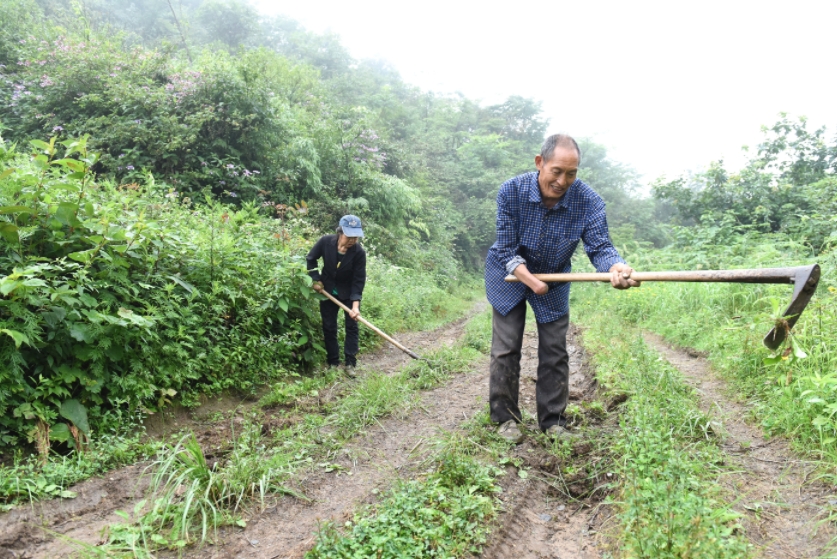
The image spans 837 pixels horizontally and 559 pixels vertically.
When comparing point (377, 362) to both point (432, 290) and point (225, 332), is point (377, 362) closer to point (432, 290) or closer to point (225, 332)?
point (225, 332)

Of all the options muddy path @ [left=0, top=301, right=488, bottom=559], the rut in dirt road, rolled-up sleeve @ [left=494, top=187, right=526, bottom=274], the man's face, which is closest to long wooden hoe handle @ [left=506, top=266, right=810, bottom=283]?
the man's face

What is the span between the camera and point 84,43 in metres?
9.70

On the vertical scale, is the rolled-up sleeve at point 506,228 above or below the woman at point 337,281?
above

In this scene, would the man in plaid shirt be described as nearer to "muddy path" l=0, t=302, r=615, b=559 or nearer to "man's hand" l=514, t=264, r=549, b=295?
"man's hand" l=514, t=264, r=549, b=295

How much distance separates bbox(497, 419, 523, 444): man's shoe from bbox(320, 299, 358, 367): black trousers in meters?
2.62

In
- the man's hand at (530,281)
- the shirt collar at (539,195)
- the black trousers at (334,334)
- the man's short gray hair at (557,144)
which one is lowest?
the black trousers at (334,334)

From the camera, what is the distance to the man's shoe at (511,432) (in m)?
3.28

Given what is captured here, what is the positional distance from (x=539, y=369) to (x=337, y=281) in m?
2.97

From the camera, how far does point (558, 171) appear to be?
3.01 m

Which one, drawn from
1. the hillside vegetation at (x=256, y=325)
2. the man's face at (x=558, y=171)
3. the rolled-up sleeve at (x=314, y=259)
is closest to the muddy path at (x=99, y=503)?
the hillside vegetation at (x=256, y=325)

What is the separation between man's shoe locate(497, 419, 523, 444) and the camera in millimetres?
3280

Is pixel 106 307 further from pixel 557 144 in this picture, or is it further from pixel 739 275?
pixel 739 275

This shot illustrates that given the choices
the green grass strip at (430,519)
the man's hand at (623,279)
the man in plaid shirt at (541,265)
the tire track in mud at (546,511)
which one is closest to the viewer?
the green grass strip at (430,519)

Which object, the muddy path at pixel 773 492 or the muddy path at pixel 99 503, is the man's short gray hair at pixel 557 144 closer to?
the muddy path at pixel 773 492
